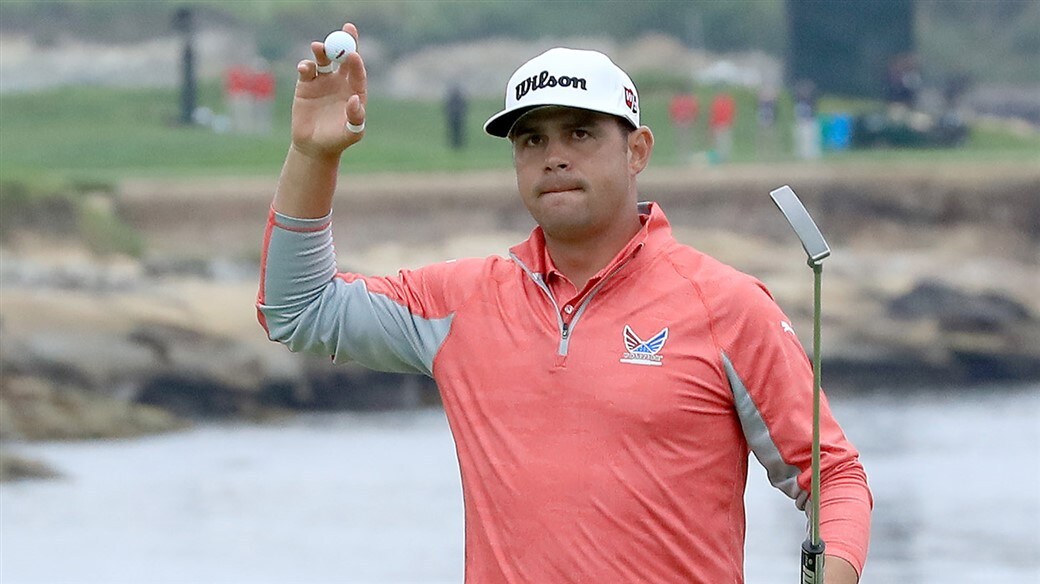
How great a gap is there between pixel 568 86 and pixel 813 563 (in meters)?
0.78

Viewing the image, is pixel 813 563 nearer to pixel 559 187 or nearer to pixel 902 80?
pixel 559 187

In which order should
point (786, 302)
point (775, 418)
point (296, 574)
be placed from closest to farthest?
1. point (775, 418)
2. point (296, 574)
3. point (786, 302)

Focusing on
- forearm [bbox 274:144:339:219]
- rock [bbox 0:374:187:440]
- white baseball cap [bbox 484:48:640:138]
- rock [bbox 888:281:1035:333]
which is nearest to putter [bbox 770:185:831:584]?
white baseball cap [bbox 484:48:640:138]

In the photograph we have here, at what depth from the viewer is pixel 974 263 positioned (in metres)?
20.0

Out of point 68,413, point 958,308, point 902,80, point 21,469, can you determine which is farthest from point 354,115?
point 902,80

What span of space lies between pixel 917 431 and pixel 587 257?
1268 cm

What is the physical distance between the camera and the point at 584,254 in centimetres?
287

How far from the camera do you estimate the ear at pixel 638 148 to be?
2922 millimetres

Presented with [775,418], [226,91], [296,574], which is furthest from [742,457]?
[226,91]

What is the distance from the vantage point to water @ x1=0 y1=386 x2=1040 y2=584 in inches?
368

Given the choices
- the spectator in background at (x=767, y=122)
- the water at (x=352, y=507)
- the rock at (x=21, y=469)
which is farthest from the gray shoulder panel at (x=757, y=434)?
the spectator in background at (x=767, y=122)

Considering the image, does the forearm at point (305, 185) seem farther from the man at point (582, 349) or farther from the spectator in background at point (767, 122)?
the spectator in background at point (767, 122)

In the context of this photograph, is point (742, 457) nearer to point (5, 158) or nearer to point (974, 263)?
point (5, 158)

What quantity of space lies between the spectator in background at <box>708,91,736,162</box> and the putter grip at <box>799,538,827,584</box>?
669 inches
